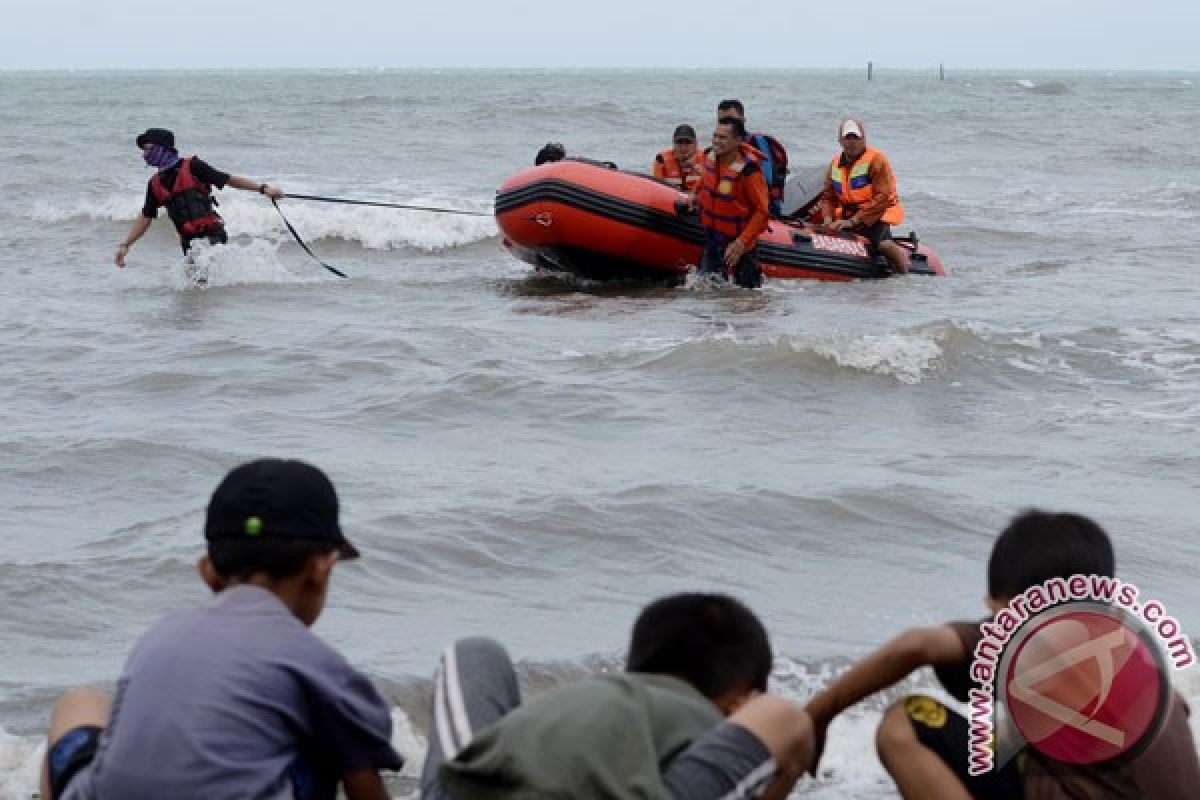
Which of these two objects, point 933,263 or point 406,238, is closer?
point 933,263

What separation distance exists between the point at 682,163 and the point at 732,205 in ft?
4.50

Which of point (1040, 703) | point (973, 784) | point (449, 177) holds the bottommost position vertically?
point (449, 177)

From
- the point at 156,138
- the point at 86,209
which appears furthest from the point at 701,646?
the point at 86,209

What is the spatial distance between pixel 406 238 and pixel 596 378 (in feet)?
28.2

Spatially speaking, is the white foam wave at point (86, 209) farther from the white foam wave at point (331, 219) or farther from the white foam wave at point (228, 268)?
the white foam wave at point (228, 268)

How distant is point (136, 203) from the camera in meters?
19.6

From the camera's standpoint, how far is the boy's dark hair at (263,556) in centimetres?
278

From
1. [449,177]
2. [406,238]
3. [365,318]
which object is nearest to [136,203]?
[406,238]

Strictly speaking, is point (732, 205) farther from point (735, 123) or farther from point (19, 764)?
point (19, 764)

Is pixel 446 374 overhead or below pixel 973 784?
below

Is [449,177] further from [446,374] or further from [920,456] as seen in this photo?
[920,456]

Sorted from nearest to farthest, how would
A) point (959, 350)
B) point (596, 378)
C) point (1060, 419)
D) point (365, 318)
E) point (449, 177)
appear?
point (1060, 419) → point (596, 378) → point (959, 350) → point (365, 318) → point (449, 177)

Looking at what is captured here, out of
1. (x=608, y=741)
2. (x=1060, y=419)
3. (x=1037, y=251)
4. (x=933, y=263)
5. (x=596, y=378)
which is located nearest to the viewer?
(x=608, y=741)

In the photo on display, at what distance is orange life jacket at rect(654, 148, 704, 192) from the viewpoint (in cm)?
1289
